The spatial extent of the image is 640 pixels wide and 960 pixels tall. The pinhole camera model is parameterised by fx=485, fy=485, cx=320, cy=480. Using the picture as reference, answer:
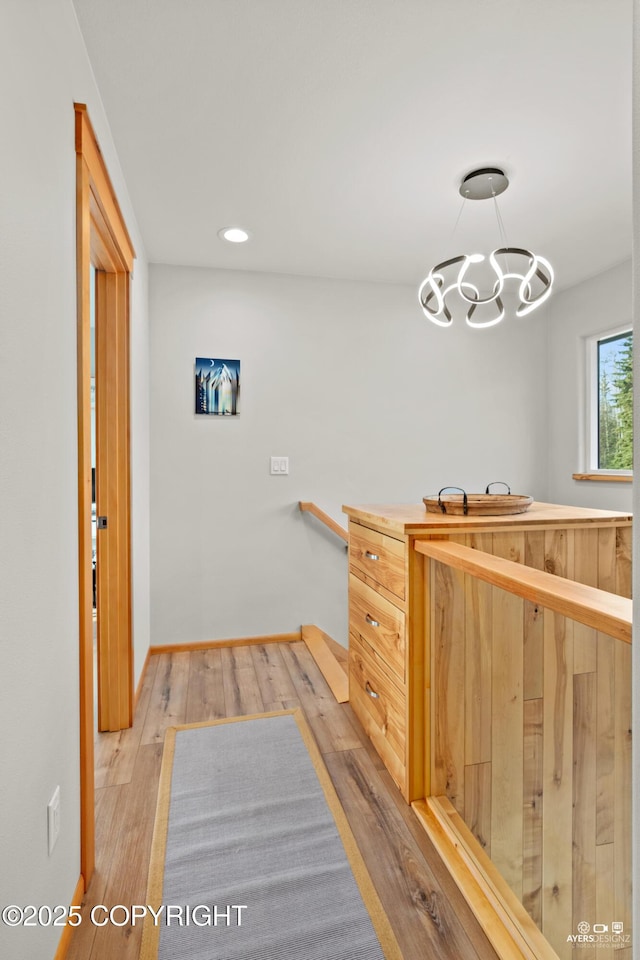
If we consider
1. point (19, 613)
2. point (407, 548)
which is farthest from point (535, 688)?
point (19, 613)

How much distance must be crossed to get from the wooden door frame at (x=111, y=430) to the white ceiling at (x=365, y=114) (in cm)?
33

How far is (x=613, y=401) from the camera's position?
10.9 feet

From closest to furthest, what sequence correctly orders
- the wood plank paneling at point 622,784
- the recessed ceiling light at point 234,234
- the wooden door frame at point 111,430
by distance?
the wooden door frame at point 111,430
the wood plank paneling at point 622,784
the recessed ceiling light at point 234,234

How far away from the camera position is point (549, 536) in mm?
1668

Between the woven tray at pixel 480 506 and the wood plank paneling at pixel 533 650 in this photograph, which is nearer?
the wood plank paneling at pixel 533 650

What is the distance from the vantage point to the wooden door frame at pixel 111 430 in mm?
1312

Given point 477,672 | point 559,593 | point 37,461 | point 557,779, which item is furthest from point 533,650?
point 37,461

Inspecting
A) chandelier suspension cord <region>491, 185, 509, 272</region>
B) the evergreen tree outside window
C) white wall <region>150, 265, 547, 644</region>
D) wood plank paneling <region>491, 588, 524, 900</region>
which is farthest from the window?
wood plank paneling <region>491, 588, 524, 900</region>

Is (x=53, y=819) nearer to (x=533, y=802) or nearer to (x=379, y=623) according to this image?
(x=379, y=623)

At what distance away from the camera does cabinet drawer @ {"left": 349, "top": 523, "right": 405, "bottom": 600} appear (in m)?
1.66

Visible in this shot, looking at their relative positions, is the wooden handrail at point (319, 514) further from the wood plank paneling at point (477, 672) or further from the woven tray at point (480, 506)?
the wood plank paneling at point (477, 672)

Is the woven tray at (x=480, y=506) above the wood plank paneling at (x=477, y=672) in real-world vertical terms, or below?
above

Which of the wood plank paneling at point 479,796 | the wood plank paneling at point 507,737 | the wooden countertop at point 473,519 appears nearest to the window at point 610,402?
the wooden countertop at point 473,519

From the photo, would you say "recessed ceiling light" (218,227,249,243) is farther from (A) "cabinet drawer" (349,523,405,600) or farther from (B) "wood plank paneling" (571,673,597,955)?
(B) "wood plank paneling" (571,673,597,955)
